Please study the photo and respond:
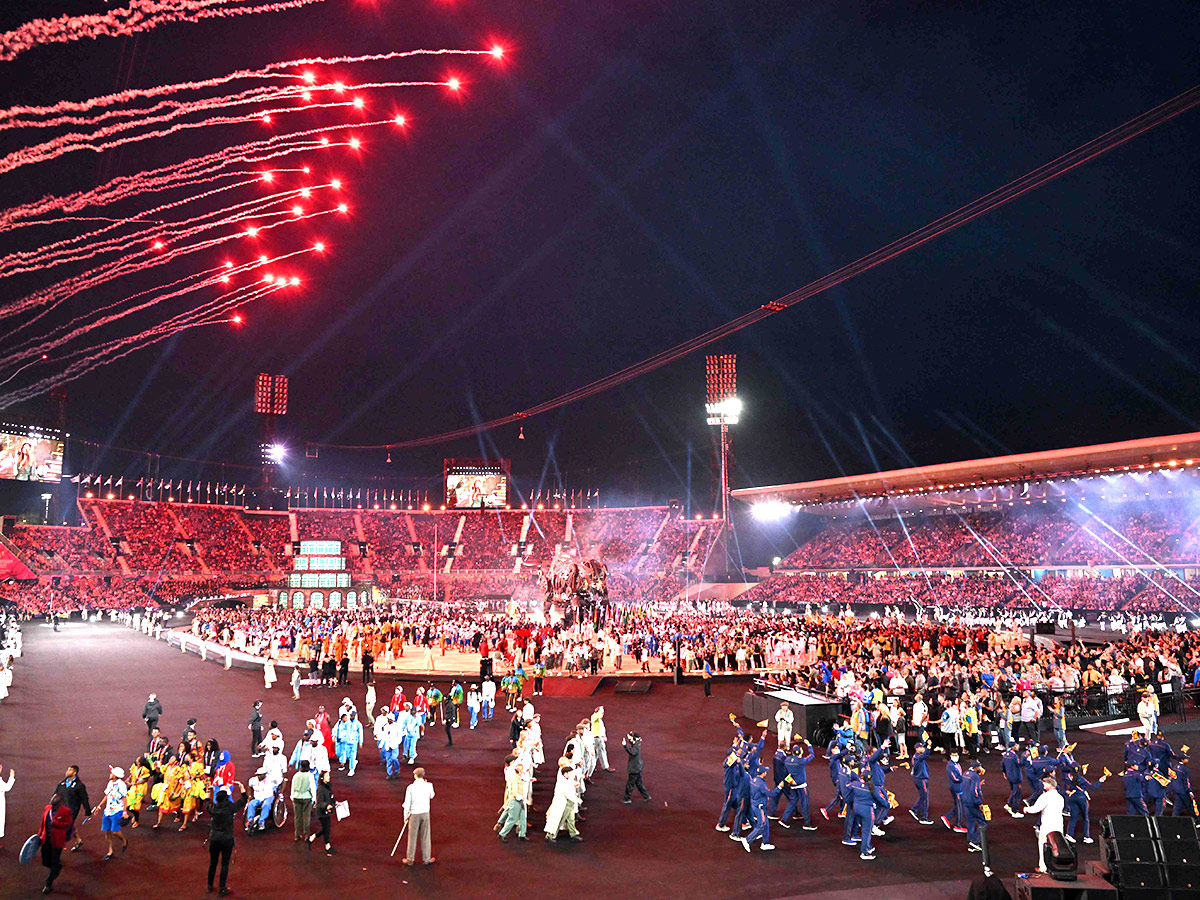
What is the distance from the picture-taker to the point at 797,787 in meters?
10.8

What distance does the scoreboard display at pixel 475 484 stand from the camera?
271 ft

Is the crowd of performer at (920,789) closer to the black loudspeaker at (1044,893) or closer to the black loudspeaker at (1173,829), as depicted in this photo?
the black loudspeaker at (1173,829)

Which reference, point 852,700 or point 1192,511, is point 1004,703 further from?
point 1192,511

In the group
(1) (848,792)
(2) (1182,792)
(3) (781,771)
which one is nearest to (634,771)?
(3) (781,771)

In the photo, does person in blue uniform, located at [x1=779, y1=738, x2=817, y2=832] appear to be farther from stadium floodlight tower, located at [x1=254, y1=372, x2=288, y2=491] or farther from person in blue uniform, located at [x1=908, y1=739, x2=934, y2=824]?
stadium floodlight tower, located at [x1=254, y1=372, x2=288, y2=491]

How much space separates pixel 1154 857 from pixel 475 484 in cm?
7844

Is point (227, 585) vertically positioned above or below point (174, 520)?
below

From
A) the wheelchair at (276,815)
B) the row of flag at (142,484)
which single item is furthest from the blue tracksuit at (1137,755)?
the row of flag at (142,484)

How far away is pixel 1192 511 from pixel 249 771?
180 ft

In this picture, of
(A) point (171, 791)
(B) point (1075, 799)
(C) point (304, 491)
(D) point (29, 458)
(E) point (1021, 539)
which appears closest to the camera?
(B) point (1075, 799)

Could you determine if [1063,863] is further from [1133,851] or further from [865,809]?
[865,809]

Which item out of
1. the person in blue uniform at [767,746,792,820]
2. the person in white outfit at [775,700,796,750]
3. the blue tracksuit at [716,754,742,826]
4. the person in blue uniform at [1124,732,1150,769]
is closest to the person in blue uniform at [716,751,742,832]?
the blue tracksuit at [716,754,742,826]

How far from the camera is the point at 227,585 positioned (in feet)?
211

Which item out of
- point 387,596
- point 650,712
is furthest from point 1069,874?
point 387,596
